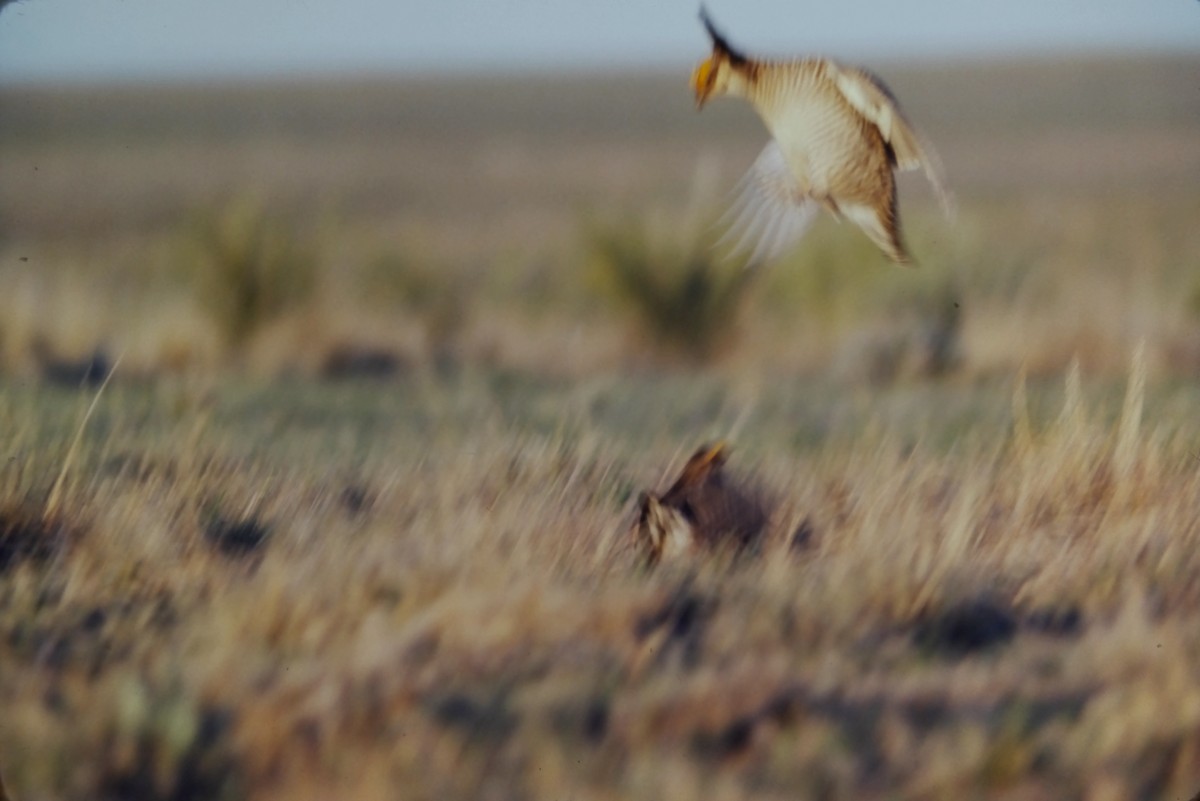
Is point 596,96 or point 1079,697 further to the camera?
point 596,96

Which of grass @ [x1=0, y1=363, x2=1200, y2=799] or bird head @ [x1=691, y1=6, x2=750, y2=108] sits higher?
bird head @ [x1=691, y1=6, x2=750, y2=108]

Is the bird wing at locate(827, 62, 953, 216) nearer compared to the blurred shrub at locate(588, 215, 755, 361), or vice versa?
the bird wing at locate(827, 62, 953, 216)

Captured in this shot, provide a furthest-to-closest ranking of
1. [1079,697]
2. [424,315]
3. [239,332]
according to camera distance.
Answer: [424,315]
[239,332]
[1079,697]

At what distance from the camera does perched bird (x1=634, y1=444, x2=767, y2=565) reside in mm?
A: 3172

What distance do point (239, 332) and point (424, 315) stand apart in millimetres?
873

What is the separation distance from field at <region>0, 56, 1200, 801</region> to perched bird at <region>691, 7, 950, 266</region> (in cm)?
18

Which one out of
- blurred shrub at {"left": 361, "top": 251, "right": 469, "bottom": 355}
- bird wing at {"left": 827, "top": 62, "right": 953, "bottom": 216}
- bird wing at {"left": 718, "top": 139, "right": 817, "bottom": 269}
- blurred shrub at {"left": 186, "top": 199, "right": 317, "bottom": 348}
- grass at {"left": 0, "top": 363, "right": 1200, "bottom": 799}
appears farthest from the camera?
blurred shrub at {"left": 361, "top": 251, "right": 469, "bottom": 355}

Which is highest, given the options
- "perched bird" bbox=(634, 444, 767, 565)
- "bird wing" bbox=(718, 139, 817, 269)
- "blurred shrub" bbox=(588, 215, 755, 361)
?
"bird wing" bbox=(718, 139, 817, 269)

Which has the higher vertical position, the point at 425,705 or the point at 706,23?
the point at 706,23

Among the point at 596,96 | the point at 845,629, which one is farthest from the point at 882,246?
the point at 596,96

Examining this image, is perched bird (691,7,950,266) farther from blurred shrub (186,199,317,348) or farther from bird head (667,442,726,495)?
blurred shrub (186,199,317,348)

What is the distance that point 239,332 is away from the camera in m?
5.27

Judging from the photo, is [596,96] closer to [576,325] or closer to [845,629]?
[576,325]

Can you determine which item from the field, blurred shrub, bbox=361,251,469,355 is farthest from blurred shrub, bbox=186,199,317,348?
blurred shrub, bbox=361,251,469,355
